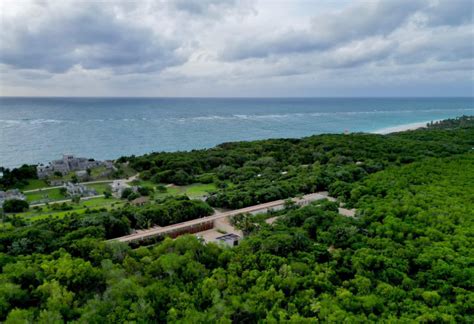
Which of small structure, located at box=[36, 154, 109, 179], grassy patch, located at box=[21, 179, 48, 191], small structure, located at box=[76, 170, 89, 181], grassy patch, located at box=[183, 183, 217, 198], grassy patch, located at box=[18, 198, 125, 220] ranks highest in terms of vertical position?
small structure, located at box=[36, 154, 109, 179]

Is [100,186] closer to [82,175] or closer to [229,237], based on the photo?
[82,175]

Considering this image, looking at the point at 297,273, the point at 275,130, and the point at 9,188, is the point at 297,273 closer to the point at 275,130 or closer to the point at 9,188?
the point at 9,188

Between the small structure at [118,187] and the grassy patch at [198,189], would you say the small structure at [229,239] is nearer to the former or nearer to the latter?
the grassy patch at [198,189]

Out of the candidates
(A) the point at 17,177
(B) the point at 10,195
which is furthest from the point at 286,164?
(A) the point at 17,177

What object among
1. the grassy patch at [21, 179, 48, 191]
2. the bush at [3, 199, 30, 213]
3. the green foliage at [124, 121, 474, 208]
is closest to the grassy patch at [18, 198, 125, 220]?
the bush at [3, 199, 30, 213]

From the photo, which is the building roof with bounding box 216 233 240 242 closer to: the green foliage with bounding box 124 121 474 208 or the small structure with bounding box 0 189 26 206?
the green foliage with bounding box 124 121 474 208

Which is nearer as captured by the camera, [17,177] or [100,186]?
[17,177]

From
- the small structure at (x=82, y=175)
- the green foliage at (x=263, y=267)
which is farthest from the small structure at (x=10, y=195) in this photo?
the green foliage at (x=263, y=267)

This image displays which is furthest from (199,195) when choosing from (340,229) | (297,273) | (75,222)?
(297,273)

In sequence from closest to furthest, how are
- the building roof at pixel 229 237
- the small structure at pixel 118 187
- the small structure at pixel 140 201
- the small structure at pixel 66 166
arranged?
the building roof at pixel 229 237, the small structure at pixel 140 201, the small structure at pixel 118 187, the small structure at pixel 66 166
